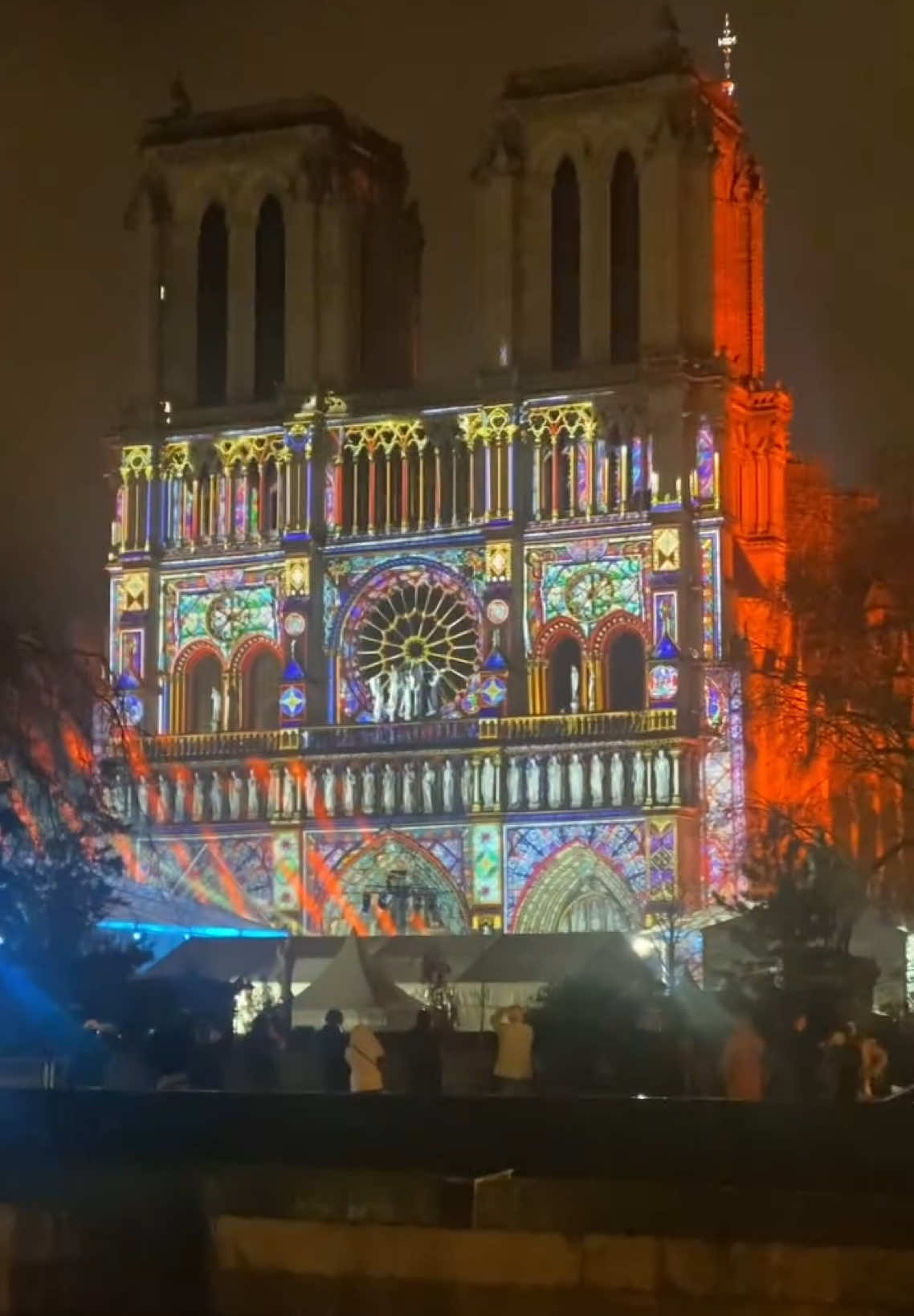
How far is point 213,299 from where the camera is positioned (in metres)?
73.6

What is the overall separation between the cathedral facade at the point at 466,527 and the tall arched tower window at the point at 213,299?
0.42 ft

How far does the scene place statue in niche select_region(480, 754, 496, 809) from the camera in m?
66.0

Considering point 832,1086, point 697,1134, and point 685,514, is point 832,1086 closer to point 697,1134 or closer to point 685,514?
point 697,1134

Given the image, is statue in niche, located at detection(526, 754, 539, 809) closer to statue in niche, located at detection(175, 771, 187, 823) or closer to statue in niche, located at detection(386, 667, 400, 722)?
statue in niche, located at detection(386, 667, 400, 722)

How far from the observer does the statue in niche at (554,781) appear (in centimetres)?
6538

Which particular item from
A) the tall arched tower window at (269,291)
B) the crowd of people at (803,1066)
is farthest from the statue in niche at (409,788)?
the crowd of people at (803,1066)

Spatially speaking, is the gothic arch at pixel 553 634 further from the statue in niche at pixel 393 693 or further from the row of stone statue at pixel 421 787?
the statue in niche at pixel 393 693

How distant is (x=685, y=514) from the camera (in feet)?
213

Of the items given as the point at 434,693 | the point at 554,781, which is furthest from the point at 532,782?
the point at 434,693

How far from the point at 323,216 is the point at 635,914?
20071 millimetres

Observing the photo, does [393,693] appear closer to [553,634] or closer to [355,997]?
[553,634]

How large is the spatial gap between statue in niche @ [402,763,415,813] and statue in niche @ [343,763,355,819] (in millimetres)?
1356

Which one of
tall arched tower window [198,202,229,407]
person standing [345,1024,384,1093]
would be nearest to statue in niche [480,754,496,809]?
tall arched tower window [198,202,229,407]

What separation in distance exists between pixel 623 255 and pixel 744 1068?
1768 inches
